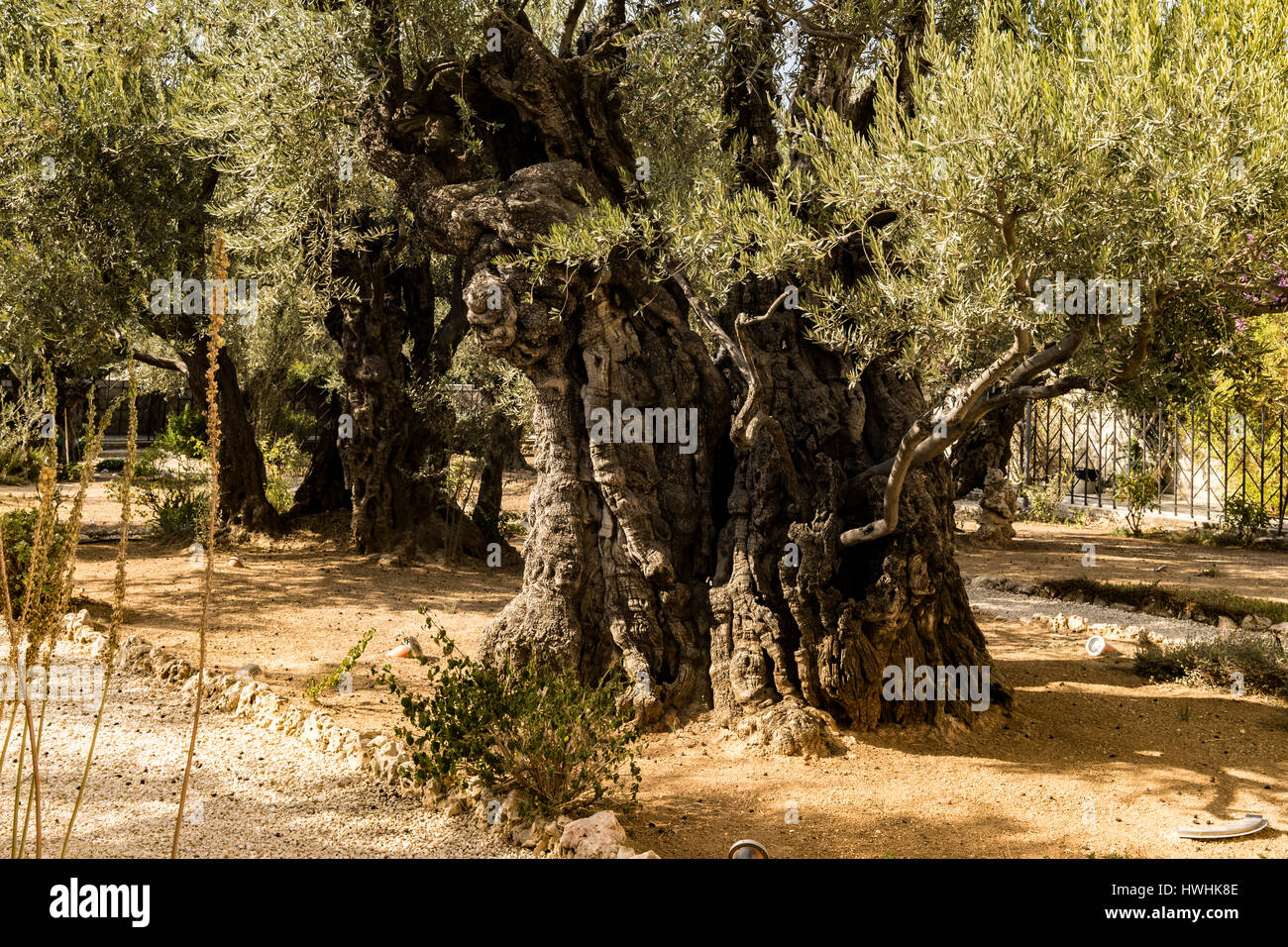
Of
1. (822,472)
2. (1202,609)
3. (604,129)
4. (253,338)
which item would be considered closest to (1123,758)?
(822,472)

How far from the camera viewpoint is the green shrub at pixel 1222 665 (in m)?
7.30

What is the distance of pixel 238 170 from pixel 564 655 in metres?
4.39

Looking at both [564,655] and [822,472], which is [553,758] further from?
[822,472]

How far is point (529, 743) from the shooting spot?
491 centimetres

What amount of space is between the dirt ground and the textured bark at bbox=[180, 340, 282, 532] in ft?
7.01

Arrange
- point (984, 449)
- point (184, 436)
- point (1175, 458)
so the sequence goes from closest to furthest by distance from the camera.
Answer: point (984, 449), point (1175, 458), point (184, 436)

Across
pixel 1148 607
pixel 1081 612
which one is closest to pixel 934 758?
pixel 1081 612

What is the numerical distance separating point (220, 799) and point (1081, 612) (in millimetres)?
7966

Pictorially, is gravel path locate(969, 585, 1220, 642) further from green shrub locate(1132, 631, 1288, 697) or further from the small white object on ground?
the small white object on ground

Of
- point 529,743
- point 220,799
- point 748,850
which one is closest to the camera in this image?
point 748,850

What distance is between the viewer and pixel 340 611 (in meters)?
9.46

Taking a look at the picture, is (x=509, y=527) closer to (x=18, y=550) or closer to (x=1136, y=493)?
(x=18, y=550)

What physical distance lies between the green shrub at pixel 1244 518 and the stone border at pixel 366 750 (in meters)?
12.9

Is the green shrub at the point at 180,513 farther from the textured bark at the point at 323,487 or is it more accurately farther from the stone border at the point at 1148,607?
the stone border at the point at 1148,607
